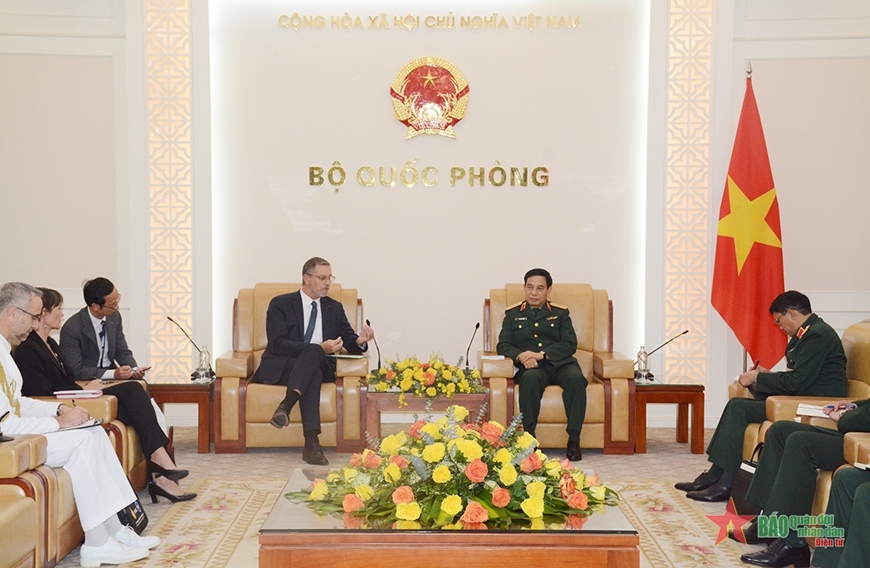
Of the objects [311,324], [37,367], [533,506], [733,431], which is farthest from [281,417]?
[533,506]

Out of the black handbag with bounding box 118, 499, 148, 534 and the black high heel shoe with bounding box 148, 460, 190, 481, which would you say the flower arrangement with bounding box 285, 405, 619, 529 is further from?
the black high heel shoe with bounding box 148, 460, 190, 481

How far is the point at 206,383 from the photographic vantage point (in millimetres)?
5977

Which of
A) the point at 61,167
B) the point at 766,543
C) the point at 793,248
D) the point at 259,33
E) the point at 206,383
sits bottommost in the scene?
the point at 766,543

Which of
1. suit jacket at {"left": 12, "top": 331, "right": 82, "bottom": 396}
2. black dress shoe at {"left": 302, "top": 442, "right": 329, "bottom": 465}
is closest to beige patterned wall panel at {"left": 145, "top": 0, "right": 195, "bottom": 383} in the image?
black dress shoe at {"left": 302, "top": 442, "right": 329, "bottom": 465}

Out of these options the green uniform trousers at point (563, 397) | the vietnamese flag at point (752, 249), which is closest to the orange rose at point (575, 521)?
the green uniform trousers at point (563, 397)

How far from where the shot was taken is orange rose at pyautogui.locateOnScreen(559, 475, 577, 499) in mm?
3033

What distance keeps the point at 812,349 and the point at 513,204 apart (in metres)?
2.95

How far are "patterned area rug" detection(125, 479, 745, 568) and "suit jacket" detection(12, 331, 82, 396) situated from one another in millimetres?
906

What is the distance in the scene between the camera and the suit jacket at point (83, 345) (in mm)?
5398

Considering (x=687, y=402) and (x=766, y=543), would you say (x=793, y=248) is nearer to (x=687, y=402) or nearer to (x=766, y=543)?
(x=687, y=402)

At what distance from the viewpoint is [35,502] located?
3.46 m

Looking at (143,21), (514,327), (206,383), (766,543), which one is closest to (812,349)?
(766,543)

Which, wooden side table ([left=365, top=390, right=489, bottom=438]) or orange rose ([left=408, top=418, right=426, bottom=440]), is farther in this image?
wooden side table ([left=365, top=390, right=489, bottom=438])

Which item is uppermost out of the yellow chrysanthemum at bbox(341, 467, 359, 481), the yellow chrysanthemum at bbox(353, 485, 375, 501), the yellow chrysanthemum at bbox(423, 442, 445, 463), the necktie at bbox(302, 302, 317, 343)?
the necktie at bbox(302, 302, 317, 343)
